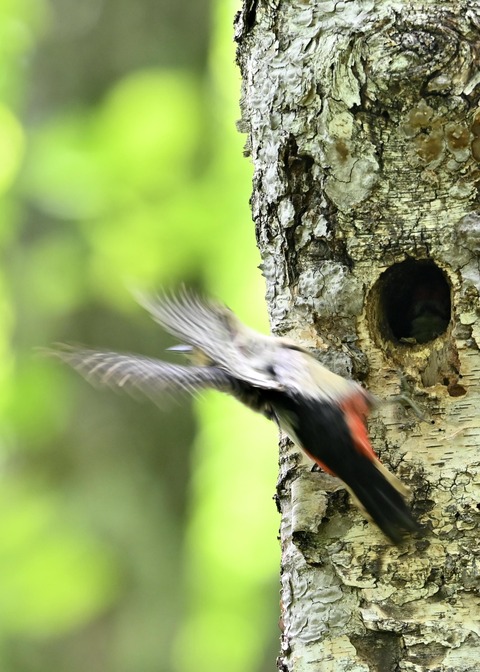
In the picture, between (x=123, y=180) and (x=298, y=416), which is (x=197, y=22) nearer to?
(x=123, y=180)

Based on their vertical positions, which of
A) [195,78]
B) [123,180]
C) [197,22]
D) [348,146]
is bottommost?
[348,146]

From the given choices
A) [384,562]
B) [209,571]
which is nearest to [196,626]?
[209,571]

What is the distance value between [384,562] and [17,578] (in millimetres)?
3140

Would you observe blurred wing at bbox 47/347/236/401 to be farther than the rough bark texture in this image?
No

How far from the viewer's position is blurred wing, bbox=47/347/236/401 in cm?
180

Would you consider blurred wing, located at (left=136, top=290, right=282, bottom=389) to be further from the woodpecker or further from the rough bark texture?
the rough bark texture

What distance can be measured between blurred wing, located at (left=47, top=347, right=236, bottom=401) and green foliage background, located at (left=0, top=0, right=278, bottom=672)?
2.66m

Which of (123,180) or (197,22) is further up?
(197,22)

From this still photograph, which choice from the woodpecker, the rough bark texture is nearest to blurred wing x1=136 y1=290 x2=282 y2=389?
the woodpecker

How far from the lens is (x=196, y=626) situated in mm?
5328

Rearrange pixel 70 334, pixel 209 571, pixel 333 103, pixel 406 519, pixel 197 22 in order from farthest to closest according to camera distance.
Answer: pixel 209 571, pixel 197 22, pixel 70 334, pixel 333 103, pixel 406 519

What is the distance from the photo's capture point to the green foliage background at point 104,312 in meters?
4.73

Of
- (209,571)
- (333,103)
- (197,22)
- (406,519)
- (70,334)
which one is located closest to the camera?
(406,519)

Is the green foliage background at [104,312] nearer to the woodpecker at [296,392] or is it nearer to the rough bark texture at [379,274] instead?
the rough bark texture at [379,274]
